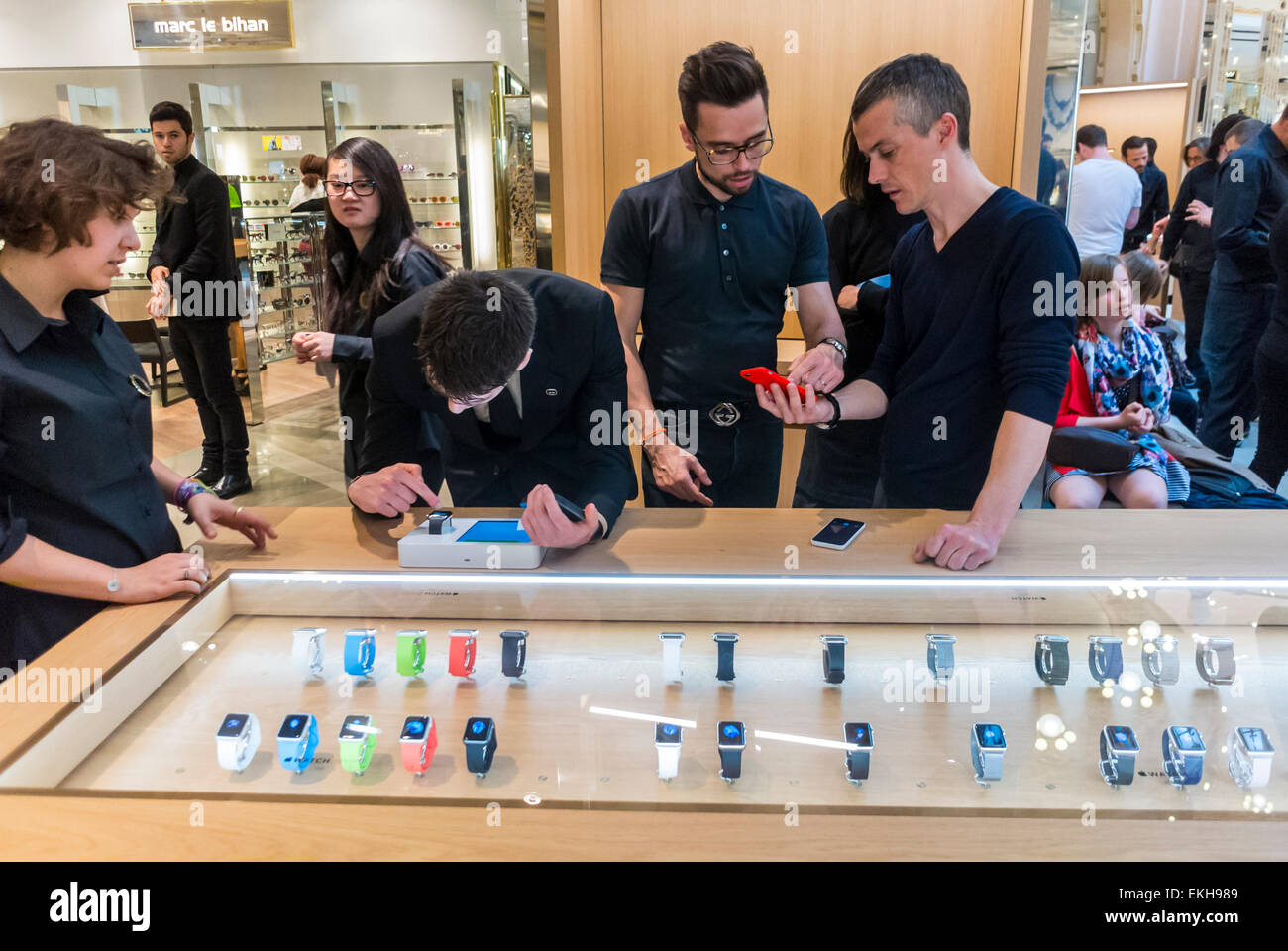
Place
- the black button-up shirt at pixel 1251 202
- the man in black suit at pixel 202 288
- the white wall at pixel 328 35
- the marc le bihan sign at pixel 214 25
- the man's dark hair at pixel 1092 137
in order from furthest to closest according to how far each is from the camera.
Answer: the marc le bihan sign at pixel 214 25
the white wall at pixel 328 35
the man's dark hair at pixel 1092 137
the black button-up shirt at pixel 1251 202
the man in black suit at pixel 202 288

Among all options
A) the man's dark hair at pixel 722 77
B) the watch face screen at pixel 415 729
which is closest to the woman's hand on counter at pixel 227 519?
the watch face screen at pixel 415 729

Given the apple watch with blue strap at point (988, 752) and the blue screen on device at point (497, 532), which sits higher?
the blue screen on device at point (497, 532)

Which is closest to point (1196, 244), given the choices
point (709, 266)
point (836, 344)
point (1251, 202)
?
point (1251, 202)

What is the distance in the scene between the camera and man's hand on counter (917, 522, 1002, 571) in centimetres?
161

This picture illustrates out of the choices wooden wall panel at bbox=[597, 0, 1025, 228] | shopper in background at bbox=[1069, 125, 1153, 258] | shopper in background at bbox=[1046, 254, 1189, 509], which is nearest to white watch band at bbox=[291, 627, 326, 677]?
shopper in background at bbox=[1046, 254, 1189, 509]

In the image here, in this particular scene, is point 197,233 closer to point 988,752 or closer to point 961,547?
point 961,547

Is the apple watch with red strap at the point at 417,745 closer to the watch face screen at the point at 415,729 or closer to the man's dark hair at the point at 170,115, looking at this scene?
the watch face screen at the point at 415,729

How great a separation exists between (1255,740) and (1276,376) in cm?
321

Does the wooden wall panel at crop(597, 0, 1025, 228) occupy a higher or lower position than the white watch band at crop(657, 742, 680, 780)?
higher

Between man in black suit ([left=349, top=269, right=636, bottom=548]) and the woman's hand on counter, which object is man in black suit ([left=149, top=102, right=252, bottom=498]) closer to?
man in black suit ([left=349, top=269, right=636, bottom=548])

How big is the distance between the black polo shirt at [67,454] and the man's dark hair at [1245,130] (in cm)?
496

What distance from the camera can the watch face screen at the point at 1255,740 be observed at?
1112 mm

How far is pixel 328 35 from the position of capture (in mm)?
5863

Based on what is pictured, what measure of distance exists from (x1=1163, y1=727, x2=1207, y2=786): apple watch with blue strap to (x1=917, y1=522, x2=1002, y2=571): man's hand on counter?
0.48 metres
